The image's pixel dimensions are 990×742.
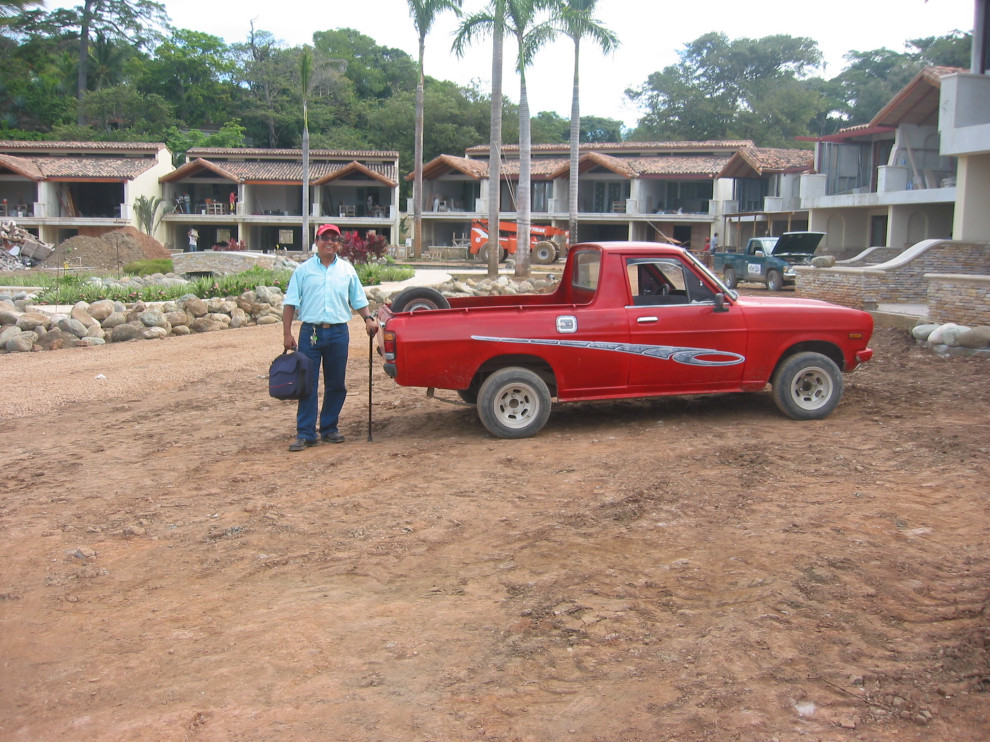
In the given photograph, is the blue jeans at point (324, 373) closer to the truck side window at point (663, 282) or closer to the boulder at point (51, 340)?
the truck side window at point (663, 282)

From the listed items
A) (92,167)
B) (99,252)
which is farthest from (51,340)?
(92,167)

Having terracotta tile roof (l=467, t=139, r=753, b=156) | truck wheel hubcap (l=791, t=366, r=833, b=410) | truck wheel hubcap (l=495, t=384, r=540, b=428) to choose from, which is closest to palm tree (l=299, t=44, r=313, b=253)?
terracotta tile roof (l=467, t=139, r=753, b=156)

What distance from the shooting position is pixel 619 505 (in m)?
6.08

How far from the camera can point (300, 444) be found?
787 centimetres

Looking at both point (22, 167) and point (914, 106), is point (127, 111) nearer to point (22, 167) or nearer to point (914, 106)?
point (22, 167)

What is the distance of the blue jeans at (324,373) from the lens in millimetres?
7723

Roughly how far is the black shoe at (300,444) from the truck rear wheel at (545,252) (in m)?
31.8

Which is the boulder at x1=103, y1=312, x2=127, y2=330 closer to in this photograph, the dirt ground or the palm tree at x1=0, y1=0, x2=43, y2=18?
the dirt ground

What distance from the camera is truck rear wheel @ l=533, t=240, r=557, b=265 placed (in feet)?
129

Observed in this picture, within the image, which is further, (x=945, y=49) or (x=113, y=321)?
(x=945, y=49)

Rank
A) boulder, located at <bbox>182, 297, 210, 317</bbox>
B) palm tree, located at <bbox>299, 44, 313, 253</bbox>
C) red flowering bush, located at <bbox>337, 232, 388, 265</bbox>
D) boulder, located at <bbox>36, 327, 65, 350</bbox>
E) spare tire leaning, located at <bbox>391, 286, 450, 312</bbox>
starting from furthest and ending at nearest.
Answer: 1. palm tree, located at <bbox>299, 44, 313, 253</bbox>
2. red flowering bush, located at <bbox>337, 232, 388, 265</bbox>
3. boulder, located at <bbox>182, 297, 210, 317</bbox>
4. boulder, located at <bbox>36, 327, 65, 350</bbox>
5. spare tire leaning, located at <bbox>391, 286, 450, 312</bbox>

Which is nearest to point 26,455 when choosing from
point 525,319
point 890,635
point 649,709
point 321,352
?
point 321,352

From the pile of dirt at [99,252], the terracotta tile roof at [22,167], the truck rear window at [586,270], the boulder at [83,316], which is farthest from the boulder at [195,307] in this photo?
the terracotta tile roof at [22,167]

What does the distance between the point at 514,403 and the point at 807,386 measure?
2731 mm
